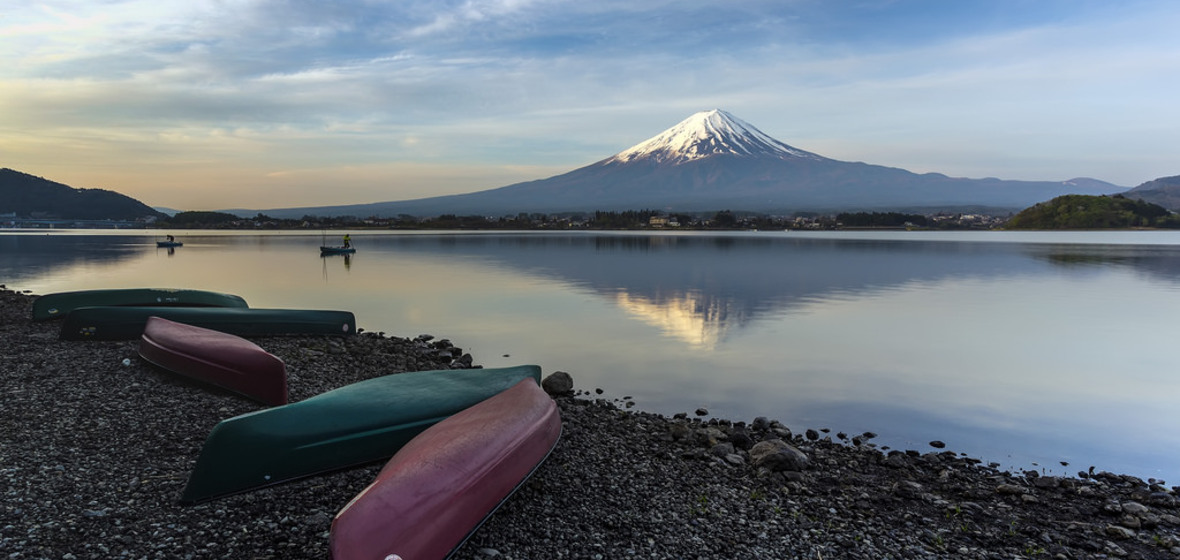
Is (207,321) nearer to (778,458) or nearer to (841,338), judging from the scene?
(778,458)

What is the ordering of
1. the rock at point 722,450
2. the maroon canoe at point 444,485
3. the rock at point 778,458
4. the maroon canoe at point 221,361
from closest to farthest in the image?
the maroon canoe at point 444,485 < the rock at point 778,458 < the rock at point 722,450 < the maroon canoe at point 221,361

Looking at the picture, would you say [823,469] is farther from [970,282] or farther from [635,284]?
[970,282]

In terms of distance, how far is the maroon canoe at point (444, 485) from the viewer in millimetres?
4207

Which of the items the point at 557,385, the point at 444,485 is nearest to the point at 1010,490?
the point at 444,485

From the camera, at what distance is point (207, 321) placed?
12125 mm

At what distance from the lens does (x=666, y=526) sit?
18.2 ft

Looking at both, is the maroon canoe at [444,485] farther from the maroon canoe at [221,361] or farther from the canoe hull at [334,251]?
the canoe hull at [334,251]

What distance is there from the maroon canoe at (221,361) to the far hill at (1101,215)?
168 metres

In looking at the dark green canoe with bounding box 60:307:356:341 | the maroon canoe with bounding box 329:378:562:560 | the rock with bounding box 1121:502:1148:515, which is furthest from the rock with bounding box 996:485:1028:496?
the dark green canoe with bounding box 60:307:356:341

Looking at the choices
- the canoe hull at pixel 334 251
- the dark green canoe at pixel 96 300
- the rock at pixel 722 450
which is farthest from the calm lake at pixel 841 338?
the canoe hull at pixel 334 251

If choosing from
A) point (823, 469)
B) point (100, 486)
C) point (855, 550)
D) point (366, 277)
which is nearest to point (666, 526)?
point (855, 550)

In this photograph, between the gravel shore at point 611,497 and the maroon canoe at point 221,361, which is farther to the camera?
the maroon canoe at point 221,361

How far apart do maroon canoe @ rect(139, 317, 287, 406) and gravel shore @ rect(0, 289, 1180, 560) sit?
0.61 feet

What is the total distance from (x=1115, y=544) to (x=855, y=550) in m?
2.53
